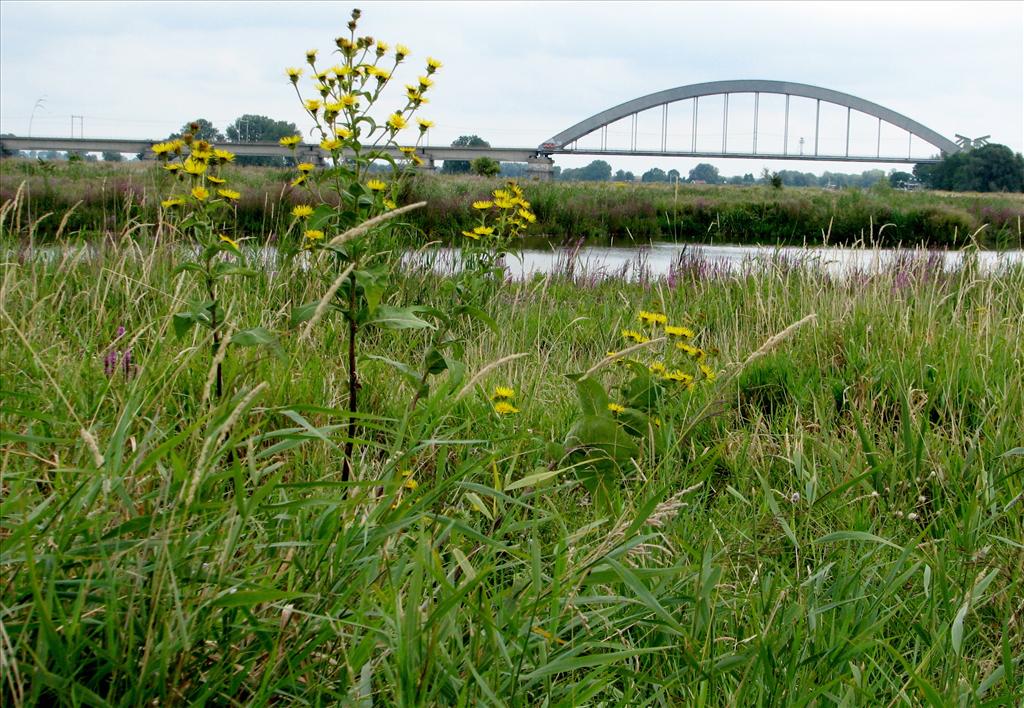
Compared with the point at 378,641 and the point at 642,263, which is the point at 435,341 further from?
the point at 642,263

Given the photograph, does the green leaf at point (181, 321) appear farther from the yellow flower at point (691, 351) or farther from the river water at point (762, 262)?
the river water at point (762, 262)

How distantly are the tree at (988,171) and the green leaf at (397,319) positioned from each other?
61.7 metres

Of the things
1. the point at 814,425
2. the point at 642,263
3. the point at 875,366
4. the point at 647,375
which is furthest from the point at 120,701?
the point at 642,263

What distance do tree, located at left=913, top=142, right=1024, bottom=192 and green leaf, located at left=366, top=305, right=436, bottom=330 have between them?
6166 centimetres

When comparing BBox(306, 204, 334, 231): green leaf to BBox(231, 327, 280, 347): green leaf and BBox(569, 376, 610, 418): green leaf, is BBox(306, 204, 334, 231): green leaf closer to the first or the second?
BBox(231, 327, 280, 347): green leaf

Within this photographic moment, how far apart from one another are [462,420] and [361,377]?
345 mm

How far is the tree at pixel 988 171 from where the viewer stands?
55.0 m

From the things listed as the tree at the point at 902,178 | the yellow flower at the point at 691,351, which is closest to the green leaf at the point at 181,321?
the yellow flower at the point at 691,351

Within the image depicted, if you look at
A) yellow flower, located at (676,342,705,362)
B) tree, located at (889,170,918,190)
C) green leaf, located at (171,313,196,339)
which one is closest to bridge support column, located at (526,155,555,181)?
Result: tree, located at (889,170,918,190)

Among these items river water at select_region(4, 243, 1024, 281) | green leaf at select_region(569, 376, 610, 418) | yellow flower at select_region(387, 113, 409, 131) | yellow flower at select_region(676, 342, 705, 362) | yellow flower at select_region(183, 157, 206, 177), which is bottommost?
green leaf at select_region(569, 376, 610, 418)

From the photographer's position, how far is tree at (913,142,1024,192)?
180 feet

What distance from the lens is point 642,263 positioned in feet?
20.7

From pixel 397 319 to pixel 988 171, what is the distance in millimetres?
63867

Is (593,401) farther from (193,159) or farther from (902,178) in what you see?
(902,178)
